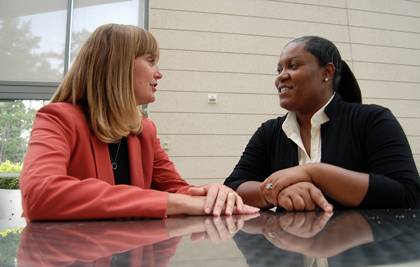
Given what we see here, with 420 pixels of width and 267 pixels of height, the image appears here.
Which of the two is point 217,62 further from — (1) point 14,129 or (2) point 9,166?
(2) point 9,166

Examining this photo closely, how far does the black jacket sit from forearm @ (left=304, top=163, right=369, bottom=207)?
23mm

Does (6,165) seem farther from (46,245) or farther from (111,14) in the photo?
(46,245)

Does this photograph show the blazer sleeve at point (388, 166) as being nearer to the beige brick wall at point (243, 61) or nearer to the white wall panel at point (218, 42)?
the beige brick wall at point (243, 61)

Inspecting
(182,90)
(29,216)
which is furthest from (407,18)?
(29,216)

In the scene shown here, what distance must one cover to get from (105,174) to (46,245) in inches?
24.1

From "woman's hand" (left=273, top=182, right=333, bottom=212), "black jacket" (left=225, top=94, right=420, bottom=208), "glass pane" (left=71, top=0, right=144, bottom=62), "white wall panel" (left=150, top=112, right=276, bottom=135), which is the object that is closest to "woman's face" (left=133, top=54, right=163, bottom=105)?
"black jacket" (left=225, top=94, right=420, bottom=208)

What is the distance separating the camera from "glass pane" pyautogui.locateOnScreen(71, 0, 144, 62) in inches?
131

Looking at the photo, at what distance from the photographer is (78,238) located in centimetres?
44

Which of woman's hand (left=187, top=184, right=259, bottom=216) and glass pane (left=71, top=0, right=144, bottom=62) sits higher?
glass pane (left=71, top=0, right=144, bottom=62)

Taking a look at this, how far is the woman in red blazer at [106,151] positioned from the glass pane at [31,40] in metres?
2.35

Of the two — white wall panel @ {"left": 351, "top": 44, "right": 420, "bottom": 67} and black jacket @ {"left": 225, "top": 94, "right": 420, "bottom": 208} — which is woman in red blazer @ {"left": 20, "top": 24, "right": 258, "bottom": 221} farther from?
white wall panel @ {"left": 351, "top": 44, "right": 420, "bottom": 67}

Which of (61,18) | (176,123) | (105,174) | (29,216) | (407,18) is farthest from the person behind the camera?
(407,18)

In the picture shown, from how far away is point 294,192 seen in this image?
91cm

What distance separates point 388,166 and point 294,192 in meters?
0.35
